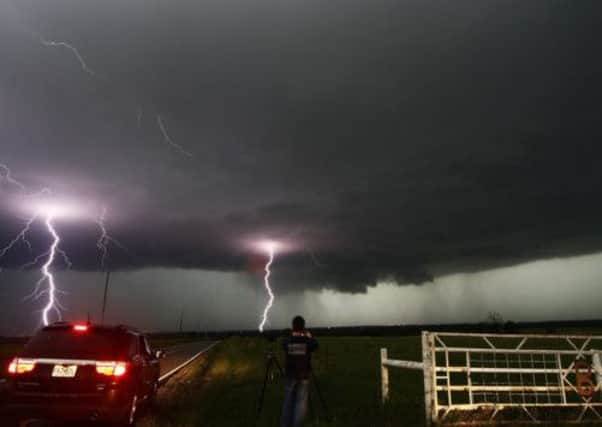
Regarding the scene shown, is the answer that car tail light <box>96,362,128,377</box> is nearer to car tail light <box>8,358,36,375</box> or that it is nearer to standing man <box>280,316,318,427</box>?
car tail light <box>8,358,36,375</box>

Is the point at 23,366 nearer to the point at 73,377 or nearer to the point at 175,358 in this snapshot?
the point at 73,377

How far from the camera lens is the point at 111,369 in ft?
30.0

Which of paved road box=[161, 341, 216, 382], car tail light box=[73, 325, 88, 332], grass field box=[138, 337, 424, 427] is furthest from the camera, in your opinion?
paved road box=[161, 341, 216, 382]

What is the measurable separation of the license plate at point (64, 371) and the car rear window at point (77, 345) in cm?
17

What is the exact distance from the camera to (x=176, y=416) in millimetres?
11203

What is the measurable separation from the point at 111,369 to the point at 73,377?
24.1 inches

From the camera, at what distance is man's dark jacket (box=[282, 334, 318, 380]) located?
9344 millimetres

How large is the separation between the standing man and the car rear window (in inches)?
117

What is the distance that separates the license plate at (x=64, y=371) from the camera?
8.93 metres

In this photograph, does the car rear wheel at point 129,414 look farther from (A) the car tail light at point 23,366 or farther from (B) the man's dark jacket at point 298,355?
(B) the man's dark jacket at point 298,355

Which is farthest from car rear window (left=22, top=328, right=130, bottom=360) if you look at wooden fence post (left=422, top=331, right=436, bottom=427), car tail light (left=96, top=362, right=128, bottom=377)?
Result: wooden fence post (left=422, top=331, right=436, bottom=427)

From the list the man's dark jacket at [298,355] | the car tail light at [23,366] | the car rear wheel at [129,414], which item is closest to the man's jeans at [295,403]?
the man's dark jacket at [298,355]

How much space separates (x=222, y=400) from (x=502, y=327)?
88505 mm

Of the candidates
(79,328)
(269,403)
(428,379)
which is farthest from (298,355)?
(269,403)
